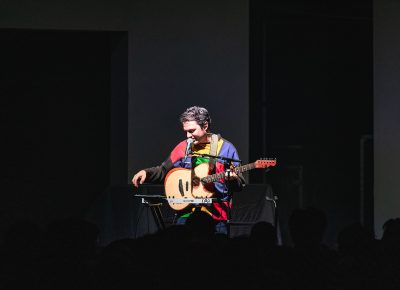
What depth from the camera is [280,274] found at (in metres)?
3.41

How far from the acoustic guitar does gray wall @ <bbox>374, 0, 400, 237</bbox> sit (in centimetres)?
281

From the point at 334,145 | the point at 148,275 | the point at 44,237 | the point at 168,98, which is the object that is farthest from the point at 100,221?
the point at 148,275

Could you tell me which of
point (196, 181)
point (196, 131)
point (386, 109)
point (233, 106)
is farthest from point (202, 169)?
point (386, 109)

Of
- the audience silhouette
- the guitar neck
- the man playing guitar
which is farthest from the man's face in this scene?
the audience silhouette

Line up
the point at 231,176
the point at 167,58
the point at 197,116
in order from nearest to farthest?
the point at 231,176 < the point at 197,116 < the point at 167,58

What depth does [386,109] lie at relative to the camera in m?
9.01

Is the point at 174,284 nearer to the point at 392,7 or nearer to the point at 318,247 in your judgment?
the point at 318,247

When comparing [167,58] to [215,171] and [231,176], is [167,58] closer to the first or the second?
[215,171]

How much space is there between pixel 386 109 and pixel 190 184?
3248 mm

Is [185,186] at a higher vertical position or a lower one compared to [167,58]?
lower

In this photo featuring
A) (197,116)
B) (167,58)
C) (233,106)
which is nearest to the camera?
(197,116)

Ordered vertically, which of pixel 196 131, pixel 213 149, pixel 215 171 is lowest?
pixel 215 171

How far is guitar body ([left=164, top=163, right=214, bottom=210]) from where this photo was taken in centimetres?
640

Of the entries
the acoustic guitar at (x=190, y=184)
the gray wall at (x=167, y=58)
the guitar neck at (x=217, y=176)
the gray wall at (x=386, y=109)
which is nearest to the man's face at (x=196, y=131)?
the acoustic guitar at (x=190, y=184)
